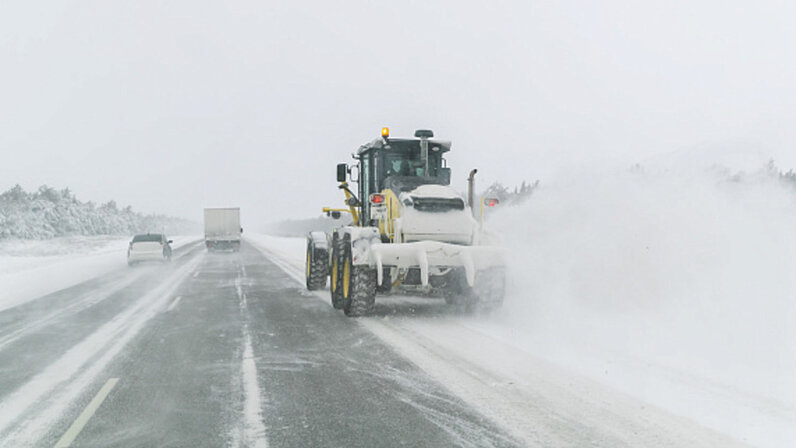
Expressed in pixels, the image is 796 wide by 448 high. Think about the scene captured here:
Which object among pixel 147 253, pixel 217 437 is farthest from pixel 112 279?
pixel 217 437

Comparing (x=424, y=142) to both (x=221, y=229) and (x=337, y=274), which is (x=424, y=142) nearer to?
(x=337, y=274)

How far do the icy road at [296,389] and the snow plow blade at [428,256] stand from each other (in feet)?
3.12

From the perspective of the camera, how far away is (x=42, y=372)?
648 cm

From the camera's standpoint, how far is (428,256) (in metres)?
9.46

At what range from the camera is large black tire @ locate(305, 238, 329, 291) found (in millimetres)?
14406

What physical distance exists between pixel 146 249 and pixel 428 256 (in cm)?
2090

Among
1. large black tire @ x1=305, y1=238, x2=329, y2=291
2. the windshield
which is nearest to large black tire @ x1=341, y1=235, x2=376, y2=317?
large black tire @ x1=305, y1=238, x2=329, y2=291

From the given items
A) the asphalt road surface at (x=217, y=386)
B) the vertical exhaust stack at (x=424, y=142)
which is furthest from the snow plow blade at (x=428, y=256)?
the vertical exhaust stack at (x=424, y=142)

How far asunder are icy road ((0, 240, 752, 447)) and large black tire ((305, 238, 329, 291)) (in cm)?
406

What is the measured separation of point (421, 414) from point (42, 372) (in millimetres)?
4505

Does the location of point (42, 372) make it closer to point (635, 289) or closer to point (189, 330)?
point (189, 330)

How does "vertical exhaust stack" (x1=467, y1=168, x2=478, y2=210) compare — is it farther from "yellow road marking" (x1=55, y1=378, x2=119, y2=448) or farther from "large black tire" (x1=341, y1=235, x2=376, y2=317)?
"yellow road marking" (x1=55, y1=378, x2=119, y2=448)

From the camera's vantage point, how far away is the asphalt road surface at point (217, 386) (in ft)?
14.5

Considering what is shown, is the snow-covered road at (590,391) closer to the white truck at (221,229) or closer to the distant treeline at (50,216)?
the white truck at (221,229)
